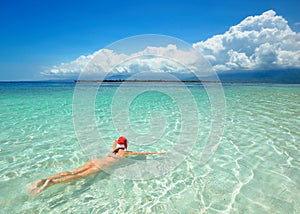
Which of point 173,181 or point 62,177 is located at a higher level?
point 62,177

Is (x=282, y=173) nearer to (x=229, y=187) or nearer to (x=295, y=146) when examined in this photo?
(x=229, y=187)

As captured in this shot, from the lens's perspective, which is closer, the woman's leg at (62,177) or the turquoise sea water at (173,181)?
the turquoise sea water at (173,181)

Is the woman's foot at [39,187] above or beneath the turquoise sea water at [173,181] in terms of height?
above

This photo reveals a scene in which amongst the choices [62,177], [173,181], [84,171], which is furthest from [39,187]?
[173,181]

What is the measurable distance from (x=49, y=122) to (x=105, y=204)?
7.77 metres

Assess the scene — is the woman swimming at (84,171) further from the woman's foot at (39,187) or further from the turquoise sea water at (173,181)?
the turquoise sea water at (173,181)

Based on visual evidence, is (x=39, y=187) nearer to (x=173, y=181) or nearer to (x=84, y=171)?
(x=84, y=171)

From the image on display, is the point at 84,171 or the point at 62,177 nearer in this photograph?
the point at 62,177

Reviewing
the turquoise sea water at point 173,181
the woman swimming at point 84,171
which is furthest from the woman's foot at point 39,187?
the turquoise sea water at point 173,181

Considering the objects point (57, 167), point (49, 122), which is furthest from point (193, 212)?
point (49, 122)

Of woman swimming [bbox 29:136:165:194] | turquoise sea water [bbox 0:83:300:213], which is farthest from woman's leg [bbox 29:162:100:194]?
turquoise sea water [bbox 0:83:300:213]

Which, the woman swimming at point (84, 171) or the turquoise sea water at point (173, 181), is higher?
the woman swimming at point (84, 171)

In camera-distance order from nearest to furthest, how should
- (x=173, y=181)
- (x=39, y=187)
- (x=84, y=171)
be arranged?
(x=39, y=187)
(x=173, y=181)
(x=84, y=171)

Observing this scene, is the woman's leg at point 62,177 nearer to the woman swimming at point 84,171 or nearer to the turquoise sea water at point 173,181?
the woman swimming at point 84,171
